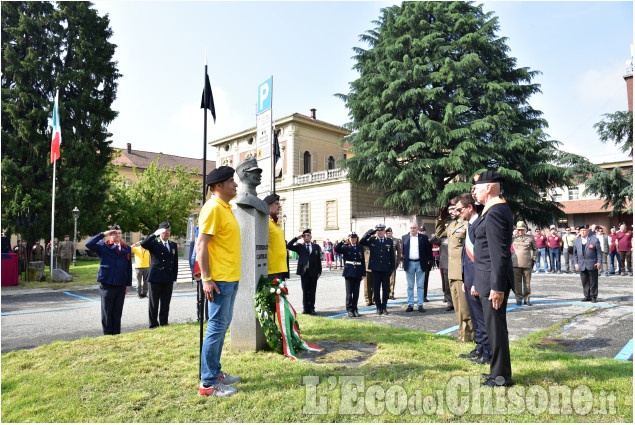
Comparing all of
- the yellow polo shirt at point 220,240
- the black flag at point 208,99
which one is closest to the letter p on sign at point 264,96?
the black flag at point 208,99

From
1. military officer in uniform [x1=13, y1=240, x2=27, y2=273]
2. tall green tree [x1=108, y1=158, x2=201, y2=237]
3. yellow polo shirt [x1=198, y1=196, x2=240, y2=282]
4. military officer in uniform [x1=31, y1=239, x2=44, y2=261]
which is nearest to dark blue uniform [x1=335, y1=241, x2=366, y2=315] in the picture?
yellow polo shirt [x1=198, y1=196, x2=240, y2=282]

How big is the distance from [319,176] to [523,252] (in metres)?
29.5

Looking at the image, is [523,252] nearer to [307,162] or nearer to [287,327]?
[287,327]

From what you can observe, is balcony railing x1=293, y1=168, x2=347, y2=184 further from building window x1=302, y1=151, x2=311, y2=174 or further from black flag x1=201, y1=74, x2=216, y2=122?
black flag x1=201, y1=74, x2=216, y2=122

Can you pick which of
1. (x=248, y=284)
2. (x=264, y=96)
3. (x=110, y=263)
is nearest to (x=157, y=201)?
(x=264, y=96)

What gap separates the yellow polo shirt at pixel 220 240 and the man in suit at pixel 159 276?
3.69 m

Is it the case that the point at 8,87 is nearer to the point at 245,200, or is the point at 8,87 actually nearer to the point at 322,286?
the point at 322,286

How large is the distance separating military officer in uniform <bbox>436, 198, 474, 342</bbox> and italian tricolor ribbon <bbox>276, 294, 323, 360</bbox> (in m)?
2.24

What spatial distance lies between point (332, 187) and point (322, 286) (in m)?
22.6

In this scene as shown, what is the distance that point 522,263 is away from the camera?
420 inches

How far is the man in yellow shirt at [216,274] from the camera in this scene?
4.09 meters

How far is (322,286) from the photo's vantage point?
15883 mm

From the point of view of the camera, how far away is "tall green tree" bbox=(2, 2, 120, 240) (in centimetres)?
2144

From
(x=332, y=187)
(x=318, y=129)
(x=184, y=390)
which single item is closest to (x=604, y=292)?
(x=184, y=390)
